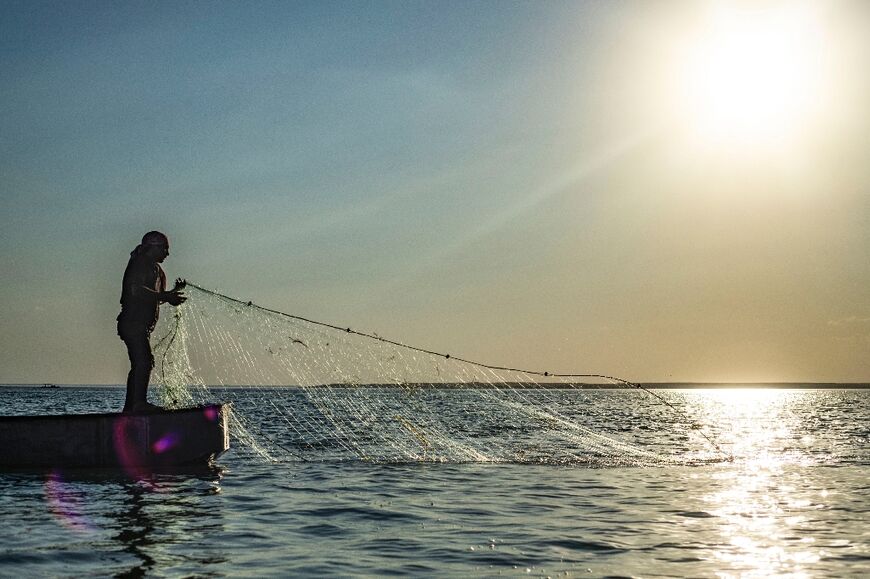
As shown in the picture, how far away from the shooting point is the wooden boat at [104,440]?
17.8 m

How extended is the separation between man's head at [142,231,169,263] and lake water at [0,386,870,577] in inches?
173

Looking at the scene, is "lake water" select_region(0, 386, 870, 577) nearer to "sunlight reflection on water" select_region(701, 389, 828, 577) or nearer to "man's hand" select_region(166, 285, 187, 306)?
"sunlight reflection on water" select_region(701, 389, 828, 577)

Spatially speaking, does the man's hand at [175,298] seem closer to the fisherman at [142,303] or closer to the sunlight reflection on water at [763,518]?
the fisherman at [142,303]

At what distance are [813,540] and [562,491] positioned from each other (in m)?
5.76

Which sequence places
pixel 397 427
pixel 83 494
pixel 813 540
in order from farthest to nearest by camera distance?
pixel 397 427
pixel 83 494
pixel 813 540

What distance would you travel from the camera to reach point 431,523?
1315cm

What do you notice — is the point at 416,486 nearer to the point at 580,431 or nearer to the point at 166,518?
the point at 166,518

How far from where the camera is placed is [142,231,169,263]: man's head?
60.7 feet

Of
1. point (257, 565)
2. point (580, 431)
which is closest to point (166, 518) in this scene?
point (257, 565)

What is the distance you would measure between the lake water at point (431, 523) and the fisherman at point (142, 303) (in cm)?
210

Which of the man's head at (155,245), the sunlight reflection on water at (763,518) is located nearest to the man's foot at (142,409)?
the man's head at (155,245)

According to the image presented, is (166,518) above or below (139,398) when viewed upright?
below

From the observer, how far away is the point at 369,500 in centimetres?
1562

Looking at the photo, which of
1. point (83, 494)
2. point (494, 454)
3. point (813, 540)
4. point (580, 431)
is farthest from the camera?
point (580, 431)
